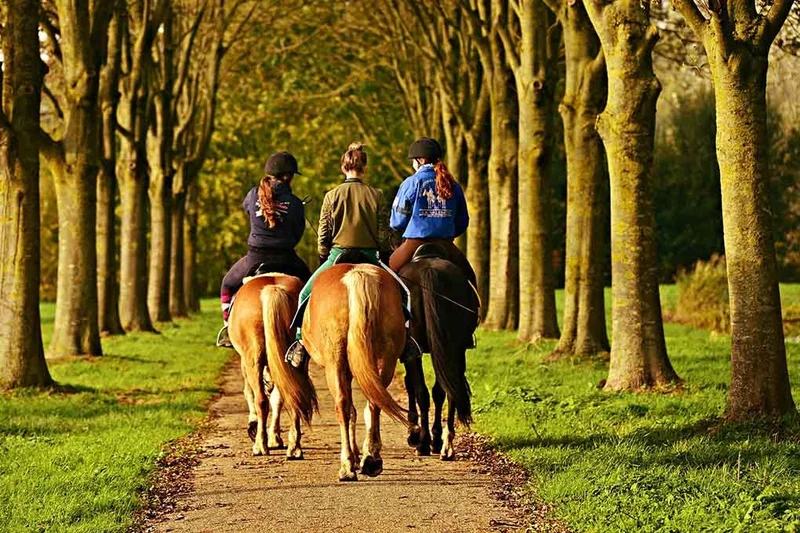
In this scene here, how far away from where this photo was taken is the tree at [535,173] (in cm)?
2144

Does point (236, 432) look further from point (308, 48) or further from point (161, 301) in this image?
point (308, 48)

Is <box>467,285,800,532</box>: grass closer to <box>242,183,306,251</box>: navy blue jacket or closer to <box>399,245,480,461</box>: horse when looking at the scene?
<box>399,245,480,461</box>: horse

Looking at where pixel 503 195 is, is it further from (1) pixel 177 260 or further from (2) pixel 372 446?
(2) pixel 372 446

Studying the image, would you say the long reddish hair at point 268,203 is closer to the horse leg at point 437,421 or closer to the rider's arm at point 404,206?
the rider's arm at point 404,206

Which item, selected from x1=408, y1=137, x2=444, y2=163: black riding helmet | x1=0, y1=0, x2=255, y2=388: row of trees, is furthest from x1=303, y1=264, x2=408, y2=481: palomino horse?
x1=0, y1=0, x2=255, y2=388: row of trees

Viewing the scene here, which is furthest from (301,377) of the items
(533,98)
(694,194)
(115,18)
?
(694,194)

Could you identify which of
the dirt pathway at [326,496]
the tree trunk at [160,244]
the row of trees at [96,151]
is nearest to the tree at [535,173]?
the row of trees at [96,151]

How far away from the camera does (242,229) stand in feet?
190

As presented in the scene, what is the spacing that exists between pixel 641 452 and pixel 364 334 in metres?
2.32

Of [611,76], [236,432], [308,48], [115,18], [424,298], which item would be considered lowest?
[236,432]

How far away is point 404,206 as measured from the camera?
36.7 feet

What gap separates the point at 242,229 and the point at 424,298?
47.6 m

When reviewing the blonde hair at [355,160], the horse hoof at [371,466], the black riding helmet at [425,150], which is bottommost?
the horse hoof at [371,466]

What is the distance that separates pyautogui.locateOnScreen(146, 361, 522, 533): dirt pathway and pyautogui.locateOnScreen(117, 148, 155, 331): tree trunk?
53.3 feet
